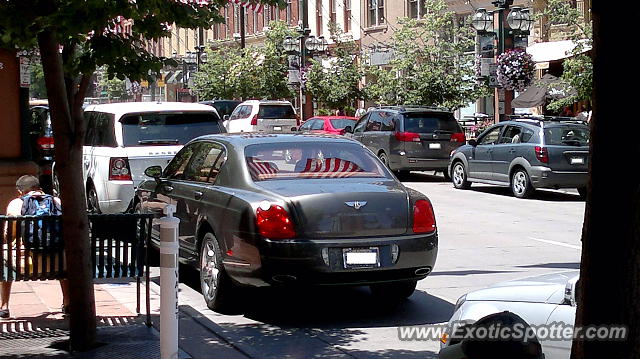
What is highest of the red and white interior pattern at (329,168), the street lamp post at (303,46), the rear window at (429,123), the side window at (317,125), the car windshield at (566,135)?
the street lamp post at (303,46)

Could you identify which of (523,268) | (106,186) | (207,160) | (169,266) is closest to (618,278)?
(169,266)

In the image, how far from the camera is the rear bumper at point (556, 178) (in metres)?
19.7

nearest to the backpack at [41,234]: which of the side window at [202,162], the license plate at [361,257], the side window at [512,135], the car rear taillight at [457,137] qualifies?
the side window at [202,162]

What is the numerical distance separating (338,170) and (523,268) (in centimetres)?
315

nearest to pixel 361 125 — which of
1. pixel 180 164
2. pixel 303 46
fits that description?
pixel 180 164

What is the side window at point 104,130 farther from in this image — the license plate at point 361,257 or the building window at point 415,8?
the building window at point 415,8

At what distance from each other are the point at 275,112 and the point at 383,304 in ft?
87.9

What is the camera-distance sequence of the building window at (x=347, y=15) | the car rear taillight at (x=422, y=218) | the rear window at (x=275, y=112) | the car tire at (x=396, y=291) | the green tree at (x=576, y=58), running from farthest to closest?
1. the building window at (x=347, y=15)
2. the rear window at (x=275, y=112)
3. the green tree at (x=576, y=58)
4. the car tire at (x=396, y=291)
5. the car rear taillight at (x=422, y=218)

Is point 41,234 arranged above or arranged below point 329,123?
below

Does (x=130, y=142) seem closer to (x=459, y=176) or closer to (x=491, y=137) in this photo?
(x=491, y=137)

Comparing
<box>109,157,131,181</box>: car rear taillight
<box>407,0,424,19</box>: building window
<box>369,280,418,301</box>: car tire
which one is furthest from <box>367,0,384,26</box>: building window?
<box>369,280,418,301</box>: car tire

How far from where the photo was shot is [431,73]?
31.8 m

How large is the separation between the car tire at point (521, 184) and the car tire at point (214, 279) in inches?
478

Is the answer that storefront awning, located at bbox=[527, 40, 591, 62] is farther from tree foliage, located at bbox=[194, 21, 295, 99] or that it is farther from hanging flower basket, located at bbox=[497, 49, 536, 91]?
tree foliage, located at bbox=[194, 21, 295, 99]
